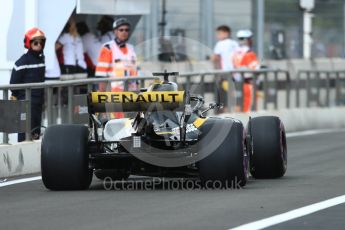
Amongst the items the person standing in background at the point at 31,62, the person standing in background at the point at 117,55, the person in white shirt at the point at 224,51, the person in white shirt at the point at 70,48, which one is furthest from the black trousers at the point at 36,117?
the person in white shirt at the point at 224,51

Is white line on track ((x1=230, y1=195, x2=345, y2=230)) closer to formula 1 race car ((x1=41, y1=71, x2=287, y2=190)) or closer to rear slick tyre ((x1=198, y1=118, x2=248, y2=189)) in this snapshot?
rear slick tyre ((x1=198, y1=118, x2=248, y2=189))

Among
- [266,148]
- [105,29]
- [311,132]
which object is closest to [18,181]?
[266,148]

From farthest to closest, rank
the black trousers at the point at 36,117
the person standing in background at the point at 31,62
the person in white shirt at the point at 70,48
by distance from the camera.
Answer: the person in white shirt at the point at 70,48, the person standing in background at the point at 31,62, the black trousers at the point at 36,117

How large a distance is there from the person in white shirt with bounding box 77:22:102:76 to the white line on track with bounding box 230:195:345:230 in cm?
1089

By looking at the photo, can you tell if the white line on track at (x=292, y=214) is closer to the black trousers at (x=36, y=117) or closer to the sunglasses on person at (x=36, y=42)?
the black trousers at (x=36, y=117)

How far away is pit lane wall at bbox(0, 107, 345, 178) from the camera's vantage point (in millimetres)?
16531

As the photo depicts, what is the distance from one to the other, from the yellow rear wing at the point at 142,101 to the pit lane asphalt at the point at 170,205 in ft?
2.80

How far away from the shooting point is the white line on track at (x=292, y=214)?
1055cm

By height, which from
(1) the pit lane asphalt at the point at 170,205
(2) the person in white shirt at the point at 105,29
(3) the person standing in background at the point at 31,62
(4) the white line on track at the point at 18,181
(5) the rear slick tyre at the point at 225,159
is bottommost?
(4) the white line on track at the point at 18,181

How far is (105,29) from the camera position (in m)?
23.5

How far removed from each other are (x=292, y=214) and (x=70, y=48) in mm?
11215

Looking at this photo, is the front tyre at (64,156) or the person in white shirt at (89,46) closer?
the front tyre at (64,156)

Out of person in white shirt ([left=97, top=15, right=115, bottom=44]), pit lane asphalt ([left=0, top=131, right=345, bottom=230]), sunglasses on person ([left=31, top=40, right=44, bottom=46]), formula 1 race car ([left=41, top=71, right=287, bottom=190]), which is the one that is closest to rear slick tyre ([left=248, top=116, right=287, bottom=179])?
pit lane asphalt ([left=0, top=131, right=345, bottom=230])

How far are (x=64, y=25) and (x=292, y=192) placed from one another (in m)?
8.49
